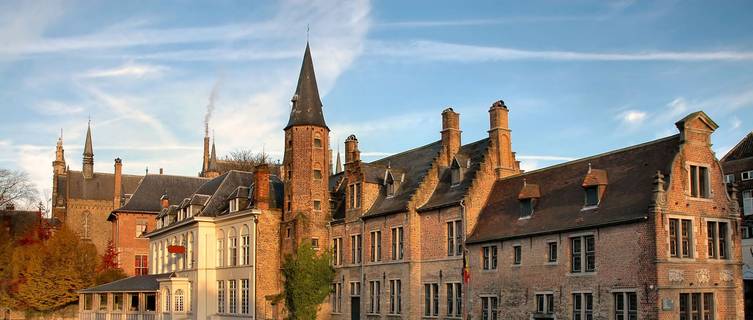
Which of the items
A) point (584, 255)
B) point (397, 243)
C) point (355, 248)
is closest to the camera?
point (584, 255)

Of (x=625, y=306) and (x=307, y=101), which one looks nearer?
(x=625, y=306)

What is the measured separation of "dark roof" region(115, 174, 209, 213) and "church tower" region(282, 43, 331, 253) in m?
32.6

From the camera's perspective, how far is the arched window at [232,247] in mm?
49844

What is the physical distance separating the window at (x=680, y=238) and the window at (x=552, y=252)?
4.99 m

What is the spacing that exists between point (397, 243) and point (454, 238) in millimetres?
4306

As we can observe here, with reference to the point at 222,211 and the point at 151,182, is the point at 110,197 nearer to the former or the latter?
the point at 151,182

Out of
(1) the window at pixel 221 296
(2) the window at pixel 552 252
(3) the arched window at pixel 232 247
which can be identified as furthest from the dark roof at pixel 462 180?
(1) the window at pixel 221 296

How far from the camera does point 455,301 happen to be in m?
37.4

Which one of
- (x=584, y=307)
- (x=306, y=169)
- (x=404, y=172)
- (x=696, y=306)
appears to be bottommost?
(x=584, y=307)

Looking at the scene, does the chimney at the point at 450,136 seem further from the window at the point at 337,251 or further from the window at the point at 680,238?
the window at the point at 680,238

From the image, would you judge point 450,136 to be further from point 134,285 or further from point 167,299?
point 134,285

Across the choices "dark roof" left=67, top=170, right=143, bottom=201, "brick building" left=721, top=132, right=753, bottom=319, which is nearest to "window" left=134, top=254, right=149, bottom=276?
"dark roof" left=67, top=170, right=143, bottom=201

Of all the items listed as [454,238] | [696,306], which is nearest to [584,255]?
[696,306]

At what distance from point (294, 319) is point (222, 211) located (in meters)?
12.1
